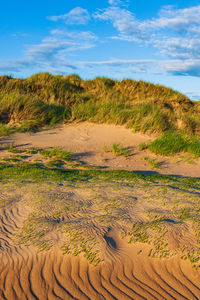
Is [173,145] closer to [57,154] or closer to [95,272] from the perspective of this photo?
[57,154]

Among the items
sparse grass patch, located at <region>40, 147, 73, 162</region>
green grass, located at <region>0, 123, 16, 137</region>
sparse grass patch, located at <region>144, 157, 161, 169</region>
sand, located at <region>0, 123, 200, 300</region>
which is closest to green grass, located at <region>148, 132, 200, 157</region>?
sparse grass patch, located at <region>144, 157, 161, 169</region>

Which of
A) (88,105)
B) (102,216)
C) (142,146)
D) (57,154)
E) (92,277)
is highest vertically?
(88,105)

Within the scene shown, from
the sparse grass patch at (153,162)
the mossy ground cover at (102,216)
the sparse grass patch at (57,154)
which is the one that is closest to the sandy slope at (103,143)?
the sparse grass patch at (153,162)

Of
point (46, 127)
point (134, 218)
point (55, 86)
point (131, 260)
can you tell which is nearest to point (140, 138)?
point (46, 127)

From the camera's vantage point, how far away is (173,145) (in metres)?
11.5

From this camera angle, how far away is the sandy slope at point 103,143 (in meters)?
10.2

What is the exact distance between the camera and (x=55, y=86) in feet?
54.3

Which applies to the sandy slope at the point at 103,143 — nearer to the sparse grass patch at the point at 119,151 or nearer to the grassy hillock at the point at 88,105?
the sparse grass patch at the point at 119,151

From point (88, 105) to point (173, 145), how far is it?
16.8 ft

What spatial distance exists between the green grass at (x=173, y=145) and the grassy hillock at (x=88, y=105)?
5.04ft

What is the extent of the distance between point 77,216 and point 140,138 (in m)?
8.72

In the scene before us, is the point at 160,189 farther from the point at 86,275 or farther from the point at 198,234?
the point at 86,275

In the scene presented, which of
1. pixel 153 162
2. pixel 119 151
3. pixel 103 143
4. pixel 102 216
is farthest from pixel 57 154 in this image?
pixel 102 216

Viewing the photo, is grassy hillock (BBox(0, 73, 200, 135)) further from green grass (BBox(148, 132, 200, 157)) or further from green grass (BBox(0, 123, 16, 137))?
green grass (BBox(148, 132, 200, 157))
